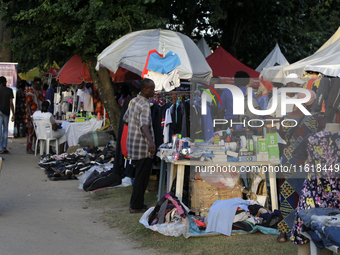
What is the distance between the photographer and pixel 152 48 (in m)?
8.33

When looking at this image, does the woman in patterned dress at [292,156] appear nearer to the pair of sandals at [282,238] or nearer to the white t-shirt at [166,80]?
the pair of sandals at [282,238]

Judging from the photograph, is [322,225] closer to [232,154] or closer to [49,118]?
[232,154]

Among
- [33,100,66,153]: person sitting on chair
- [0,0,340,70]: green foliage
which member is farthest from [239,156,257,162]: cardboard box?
[33,100,66,153]: person sitting on chair

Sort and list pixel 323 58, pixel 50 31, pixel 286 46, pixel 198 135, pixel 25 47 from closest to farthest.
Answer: pixel 198 135
pixel 323 58
pixel 50 31
pixel 25 47
pixel 286 46

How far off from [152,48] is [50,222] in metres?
3.93

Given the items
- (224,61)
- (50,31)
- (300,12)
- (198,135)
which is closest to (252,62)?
(300,12)

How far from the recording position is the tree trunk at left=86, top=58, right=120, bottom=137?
1175 cm

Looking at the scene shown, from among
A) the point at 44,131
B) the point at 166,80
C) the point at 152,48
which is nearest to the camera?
the point at 166,80

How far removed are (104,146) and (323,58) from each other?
20.6 ft

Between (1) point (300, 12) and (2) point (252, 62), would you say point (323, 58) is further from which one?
(2) point (252, 62)

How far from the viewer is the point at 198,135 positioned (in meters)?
6.75

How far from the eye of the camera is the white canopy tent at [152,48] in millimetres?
8156

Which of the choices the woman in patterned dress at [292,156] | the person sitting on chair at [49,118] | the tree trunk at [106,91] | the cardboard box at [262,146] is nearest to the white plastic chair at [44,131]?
the person sitting on chair at [49,118]

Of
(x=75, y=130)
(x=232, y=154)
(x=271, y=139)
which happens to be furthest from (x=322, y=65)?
(x=75, y=130)
